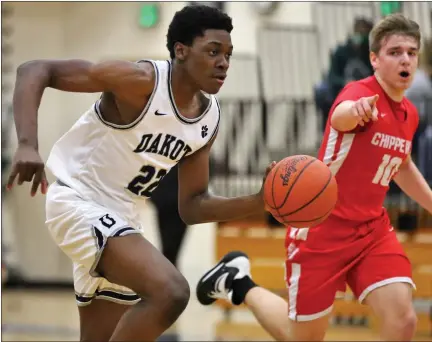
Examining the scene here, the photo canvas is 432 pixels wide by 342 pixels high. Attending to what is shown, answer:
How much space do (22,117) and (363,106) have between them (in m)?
1.69

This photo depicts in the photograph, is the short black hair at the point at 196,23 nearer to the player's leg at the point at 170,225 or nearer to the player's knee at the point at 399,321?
the player's knee at the point at 399,321

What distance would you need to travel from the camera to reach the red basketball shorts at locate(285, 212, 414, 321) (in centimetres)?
437

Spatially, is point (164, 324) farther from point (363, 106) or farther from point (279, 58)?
point (279, 58)

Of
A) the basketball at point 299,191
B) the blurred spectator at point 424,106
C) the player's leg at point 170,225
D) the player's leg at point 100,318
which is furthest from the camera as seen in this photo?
the player's leg at point 170,225

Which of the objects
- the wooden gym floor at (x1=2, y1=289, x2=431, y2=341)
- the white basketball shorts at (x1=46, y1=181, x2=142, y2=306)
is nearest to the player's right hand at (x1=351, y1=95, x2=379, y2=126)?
the white basketball shorts at (x1=46, y1=181, x2=142, y2=306)

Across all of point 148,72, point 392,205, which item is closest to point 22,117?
point 148,72

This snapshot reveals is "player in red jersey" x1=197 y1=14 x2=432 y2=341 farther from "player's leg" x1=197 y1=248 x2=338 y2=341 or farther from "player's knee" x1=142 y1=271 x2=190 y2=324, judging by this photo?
"player's knee" x1=142 y1=271 x2=190 y2=324

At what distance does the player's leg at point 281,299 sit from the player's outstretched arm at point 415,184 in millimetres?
795

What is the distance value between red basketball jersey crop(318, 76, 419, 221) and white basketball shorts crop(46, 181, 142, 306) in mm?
1231

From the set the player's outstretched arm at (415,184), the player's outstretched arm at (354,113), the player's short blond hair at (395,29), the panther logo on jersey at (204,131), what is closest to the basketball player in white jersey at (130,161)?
the panther logo on jersey at (204,131)

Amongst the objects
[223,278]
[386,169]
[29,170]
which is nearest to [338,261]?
[386,169]

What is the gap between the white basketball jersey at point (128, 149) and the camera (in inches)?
149

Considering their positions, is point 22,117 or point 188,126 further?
point 188,126

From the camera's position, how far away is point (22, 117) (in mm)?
3377
